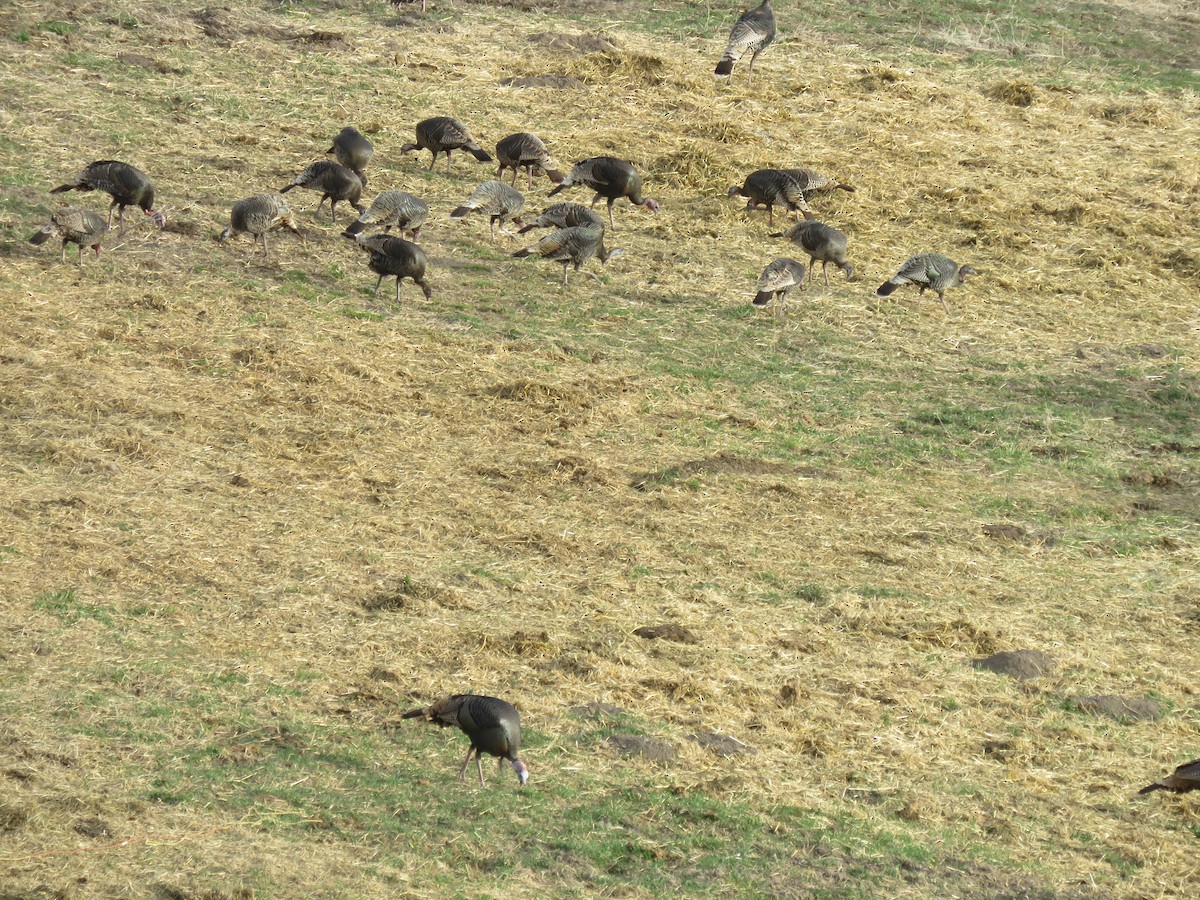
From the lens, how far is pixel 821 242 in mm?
12812

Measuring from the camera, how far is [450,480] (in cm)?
948

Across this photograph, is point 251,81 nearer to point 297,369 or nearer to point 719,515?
point 297,369

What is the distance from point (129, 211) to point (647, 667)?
7196 millimetres

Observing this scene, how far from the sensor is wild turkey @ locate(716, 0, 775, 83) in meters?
16.5

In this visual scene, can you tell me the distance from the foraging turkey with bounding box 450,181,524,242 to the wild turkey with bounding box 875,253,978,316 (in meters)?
3.06

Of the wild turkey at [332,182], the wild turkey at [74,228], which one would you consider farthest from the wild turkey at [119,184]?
the wild turkey at [332,182]

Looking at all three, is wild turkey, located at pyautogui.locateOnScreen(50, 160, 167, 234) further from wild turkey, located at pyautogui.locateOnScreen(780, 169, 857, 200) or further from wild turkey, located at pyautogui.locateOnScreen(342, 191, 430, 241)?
wild turkey, located at pyautogui.locateOnScreen(780, 169, 857, 200)

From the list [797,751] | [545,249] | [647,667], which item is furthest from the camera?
[545,249]

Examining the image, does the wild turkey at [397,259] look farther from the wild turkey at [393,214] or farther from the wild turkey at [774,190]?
the wild turkey at [774,190]

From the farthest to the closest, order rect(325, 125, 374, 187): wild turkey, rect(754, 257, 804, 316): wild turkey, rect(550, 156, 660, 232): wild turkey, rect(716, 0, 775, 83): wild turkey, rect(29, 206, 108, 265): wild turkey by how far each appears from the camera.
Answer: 1. rect(716, 0, 775, 83): wild turkey
2. rect(550, 156, 660, 232): wild turkey
3. rect(325, 125, 374, 187): wild turkey
4. rect(754, 257, 804, 316): wild turkey
5. rect(29, 206, 108, 265): wild turkey

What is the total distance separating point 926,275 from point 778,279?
1.25m

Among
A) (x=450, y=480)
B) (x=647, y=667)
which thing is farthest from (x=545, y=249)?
(x=647, y=667)

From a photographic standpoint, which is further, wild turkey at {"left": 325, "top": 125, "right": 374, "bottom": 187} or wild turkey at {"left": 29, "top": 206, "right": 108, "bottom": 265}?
wild turkey at {"left": 325, "top": 125, "right": 374, "bottom": 187}

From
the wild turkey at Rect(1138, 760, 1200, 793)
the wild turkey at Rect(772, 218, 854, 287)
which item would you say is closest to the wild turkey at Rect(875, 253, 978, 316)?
the wild turkey at Rect(772, 218, 854, 287)
